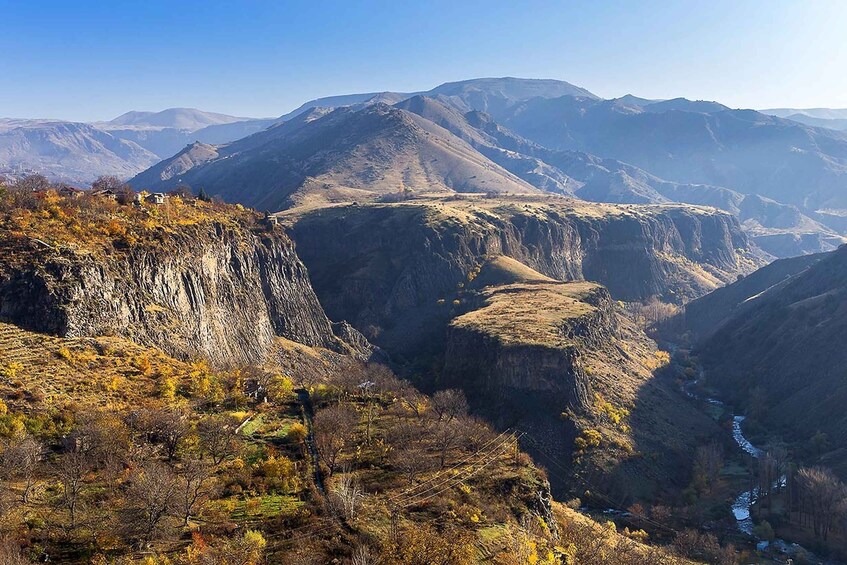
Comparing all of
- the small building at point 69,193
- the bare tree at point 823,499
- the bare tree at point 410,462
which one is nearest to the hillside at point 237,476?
the bare tree at point 410,462

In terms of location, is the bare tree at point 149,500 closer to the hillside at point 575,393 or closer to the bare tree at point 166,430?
the bare tree at point 166,430

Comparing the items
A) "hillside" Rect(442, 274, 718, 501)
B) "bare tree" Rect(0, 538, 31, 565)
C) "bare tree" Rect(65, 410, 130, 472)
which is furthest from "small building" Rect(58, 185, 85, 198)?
"hillside" Rect(442, 274, 718, 501)

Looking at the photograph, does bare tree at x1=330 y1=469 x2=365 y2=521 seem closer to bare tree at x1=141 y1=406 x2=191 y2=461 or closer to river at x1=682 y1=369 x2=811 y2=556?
bare tree at x1=141 y1=406 x2=191 y2=461

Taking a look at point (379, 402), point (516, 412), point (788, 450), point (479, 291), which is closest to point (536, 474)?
point (379, 402)

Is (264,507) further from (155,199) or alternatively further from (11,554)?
(155,199)

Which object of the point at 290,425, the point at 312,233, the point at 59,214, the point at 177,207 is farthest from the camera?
the point at 312,233

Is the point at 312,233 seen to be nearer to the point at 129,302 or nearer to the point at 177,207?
the point at 177,207
